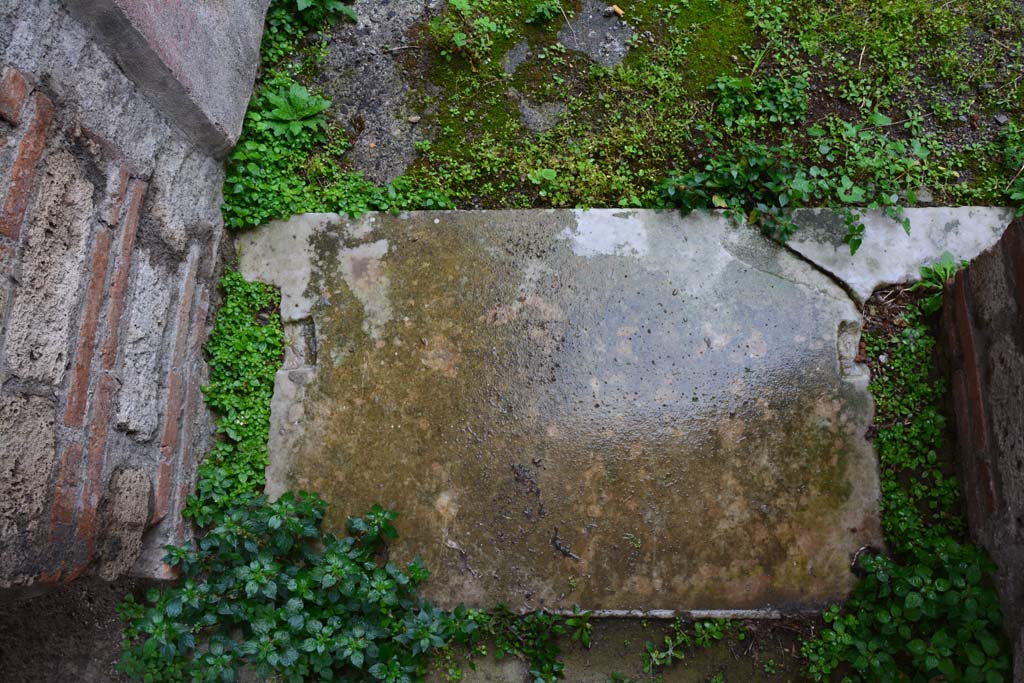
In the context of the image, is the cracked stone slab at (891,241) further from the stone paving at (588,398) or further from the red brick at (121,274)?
the red brick at (121,274)

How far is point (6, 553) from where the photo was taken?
1891 mm

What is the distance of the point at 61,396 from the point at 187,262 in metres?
0.77

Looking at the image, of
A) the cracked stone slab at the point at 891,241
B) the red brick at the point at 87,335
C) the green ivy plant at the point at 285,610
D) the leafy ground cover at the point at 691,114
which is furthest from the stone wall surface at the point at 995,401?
the red brick at the point at 87,335

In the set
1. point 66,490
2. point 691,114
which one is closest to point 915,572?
point 691,114

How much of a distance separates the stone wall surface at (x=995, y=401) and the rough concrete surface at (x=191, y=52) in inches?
115

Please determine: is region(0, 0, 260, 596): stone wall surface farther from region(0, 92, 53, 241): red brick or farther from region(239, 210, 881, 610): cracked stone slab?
region(239, 210, 881, 610): cracked stone slab

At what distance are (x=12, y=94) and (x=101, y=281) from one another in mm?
590

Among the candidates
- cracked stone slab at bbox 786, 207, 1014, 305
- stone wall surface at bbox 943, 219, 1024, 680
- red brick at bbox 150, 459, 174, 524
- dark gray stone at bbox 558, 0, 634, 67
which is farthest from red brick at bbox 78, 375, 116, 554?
stone wall surface at bbox 943, 219, 1024, 680

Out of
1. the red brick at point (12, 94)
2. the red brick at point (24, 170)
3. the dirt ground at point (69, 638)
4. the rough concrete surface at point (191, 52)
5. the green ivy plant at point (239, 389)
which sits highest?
the rough concrete surface at point (191, 52)

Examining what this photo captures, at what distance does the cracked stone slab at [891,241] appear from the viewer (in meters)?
2.93

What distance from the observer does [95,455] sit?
226 centimetres

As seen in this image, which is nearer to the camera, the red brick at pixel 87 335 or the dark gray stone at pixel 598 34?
the red brick at pixel 87 335

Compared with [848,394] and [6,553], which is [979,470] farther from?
[6,553]

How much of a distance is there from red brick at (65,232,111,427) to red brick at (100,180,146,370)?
1.8 inches
